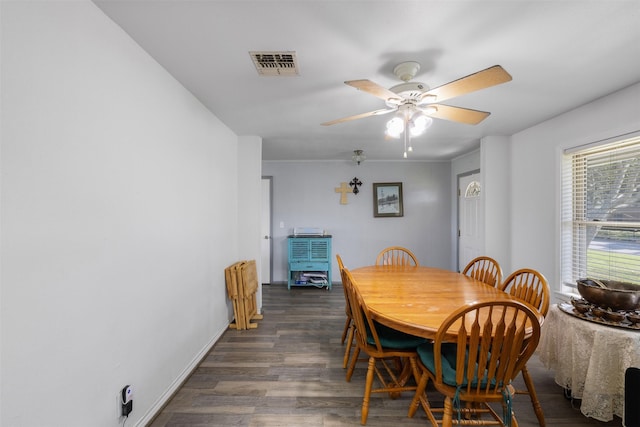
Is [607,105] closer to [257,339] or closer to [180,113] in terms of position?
[180,113]

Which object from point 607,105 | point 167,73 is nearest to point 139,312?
point 167,73

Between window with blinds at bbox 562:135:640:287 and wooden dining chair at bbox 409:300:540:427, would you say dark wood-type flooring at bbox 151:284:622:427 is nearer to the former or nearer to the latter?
wooden dining chair at bbox 409:300:540:427

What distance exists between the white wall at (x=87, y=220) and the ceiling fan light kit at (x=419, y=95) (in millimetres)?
1261

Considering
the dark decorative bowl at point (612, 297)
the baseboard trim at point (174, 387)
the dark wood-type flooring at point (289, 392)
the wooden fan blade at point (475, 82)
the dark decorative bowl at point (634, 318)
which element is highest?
the wooden fan blade at point (475, 82)

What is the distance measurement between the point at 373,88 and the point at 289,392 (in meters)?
2.18

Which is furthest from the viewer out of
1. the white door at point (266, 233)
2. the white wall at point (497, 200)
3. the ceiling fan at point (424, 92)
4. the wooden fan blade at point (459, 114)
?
the white door at point (266, 233)

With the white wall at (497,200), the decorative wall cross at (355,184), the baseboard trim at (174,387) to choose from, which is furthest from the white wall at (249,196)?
the white wall at (497,200)

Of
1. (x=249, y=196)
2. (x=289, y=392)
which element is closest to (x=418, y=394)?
(x=289, y=392)

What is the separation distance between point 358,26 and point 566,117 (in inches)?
97.9

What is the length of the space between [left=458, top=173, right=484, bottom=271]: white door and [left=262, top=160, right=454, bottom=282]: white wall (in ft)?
1.28

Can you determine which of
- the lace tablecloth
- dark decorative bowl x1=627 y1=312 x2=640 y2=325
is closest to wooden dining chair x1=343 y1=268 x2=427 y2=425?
the lace tablecloth

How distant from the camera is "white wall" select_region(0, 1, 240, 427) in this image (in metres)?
0.94

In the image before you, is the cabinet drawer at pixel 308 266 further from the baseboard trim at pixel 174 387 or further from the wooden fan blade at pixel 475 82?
the wooden fan blade at pixel 475 82

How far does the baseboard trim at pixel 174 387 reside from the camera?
65.8 inches
